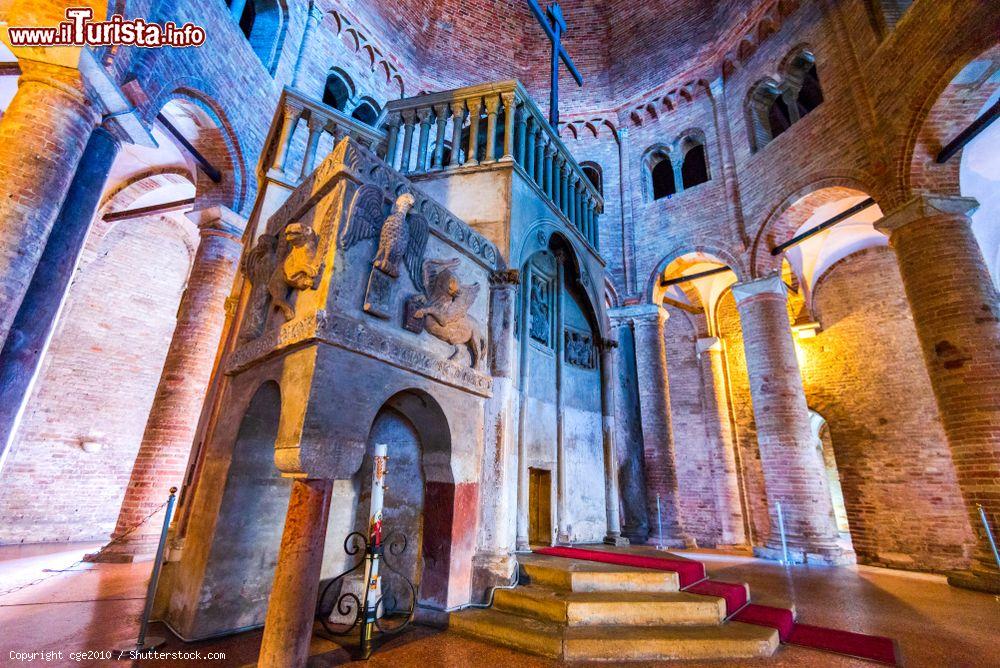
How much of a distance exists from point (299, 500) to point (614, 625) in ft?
8.47

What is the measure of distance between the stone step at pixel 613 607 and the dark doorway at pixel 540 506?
1.96 m

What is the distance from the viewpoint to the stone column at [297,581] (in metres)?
2.66

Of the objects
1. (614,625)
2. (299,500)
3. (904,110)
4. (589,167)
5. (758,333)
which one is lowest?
(614,625)

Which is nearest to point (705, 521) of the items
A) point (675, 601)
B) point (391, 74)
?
point (675, 601)

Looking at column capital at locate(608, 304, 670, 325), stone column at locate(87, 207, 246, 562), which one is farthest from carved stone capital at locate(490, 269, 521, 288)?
column capital at locate(608, 304, 670, 325)

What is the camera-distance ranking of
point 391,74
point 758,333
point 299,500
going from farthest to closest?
point 391,74 → point 758,333 → point 299,500

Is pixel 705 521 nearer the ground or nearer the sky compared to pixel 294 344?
Answer: nearer the ground

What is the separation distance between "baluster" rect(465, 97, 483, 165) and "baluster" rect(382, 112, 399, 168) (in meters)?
1.20

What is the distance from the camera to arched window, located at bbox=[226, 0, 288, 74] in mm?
10070

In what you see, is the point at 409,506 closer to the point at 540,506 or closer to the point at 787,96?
the point at 540,506

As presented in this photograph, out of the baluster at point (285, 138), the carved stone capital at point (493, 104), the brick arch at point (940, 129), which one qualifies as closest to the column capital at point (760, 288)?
the brick arch at point (940, 129)

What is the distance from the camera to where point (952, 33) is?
636 centimetres

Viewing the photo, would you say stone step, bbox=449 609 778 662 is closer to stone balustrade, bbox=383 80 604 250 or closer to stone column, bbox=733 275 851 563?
stone balustrade, bbox=383 80 604 250

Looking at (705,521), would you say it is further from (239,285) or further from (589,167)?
(239,285)
